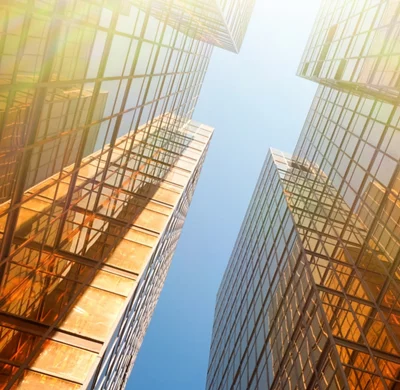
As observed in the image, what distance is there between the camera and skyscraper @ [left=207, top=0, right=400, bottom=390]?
752 inches

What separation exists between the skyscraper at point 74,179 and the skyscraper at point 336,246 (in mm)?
7529

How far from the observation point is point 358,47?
32.2m

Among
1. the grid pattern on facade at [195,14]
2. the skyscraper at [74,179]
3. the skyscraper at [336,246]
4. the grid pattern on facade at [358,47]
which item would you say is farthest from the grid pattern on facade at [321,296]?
the grid pattern on facade at [195,14]

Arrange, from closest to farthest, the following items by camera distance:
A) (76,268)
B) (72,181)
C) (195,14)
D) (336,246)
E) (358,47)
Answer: (72,181) → (76,268) → (336,246) → (195,14) → (358,47)

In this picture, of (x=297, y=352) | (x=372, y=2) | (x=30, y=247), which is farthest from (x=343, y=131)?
(x=30, y=247)

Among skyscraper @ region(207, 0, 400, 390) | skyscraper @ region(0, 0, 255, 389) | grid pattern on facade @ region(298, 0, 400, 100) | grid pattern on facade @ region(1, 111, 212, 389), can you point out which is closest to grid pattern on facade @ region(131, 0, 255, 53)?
skyscraper @ region(0, 0, 255, 389)

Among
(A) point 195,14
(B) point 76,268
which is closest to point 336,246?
(B) point 76,268

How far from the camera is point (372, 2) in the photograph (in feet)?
104

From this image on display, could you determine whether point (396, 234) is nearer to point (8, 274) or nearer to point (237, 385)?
point (8, 274)

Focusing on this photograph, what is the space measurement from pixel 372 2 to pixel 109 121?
20248 mm

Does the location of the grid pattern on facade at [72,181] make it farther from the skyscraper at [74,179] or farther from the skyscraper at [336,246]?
the skyscraper at [336,246]

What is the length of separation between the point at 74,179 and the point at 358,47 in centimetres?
2246

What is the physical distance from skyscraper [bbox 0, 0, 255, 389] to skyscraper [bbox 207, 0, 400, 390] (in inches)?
296

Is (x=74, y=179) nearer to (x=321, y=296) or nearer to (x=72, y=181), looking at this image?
(x=72, y=181)
